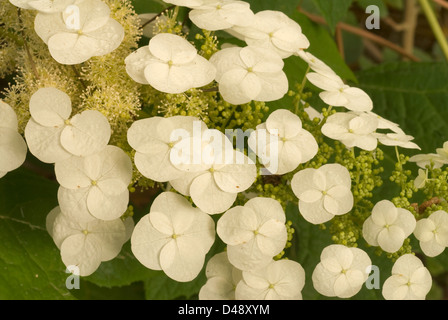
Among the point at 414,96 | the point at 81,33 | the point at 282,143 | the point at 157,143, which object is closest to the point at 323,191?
the point at 282,143

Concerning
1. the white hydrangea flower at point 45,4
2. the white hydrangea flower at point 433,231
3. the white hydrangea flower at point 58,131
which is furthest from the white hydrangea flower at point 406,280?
the white hydrangea flower at point 45,4

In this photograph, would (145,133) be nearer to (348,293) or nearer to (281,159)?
(281,159)

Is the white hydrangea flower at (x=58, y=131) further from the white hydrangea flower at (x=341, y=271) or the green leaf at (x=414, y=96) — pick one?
the green leaf at (x=414, y=96)

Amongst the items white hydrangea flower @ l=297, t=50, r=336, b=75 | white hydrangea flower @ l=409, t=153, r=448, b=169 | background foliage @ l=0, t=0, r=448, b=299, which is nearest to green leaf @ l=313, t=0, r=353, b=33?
background foliage @ l=0, t=0, r=448, b=299

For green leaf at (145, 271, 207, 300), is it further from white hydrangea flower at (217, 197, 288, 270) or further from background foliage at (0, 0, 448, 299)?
white hydrangea flower at (217, 197, 288, 270)

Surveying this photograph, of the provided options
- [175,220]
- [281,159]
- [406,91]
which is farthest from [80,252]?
[406,91]

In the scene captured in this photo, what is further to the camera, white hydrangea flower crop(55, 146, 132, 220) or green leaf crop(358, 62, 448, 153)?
green leaf crop(358, 62, 448, 153)
